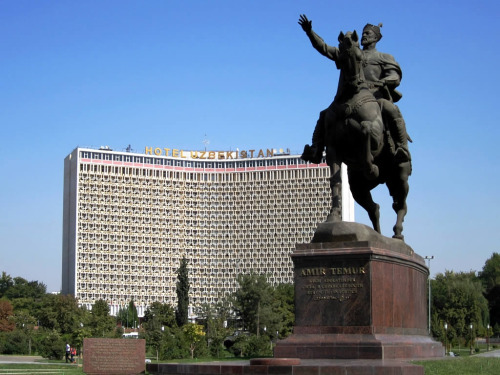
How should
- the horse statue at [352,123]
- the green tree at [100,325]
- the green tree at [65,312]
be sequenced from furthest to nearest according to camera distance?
the green tree at [65,312] → the green tree at [100,325] → the horse statue at [352,123]

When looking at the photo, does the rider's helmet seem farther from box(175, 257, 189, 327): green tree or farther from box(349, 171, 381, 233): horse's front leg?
box(175, 257, 189, 327): green tree

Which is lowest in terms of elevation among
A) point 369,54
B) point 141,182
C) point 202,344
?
point 202,344

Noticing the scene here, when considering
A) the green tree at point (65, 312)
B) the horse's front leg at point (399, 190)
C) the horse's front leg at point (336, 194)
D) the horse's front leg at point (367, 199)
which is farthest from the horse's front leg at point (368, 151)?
the green tree at point (65, 312)

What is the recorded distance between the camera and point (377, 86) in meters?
16.1

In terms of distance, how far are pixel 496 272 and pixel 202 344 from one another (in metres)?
91.5

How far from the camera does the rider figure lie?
15625mm

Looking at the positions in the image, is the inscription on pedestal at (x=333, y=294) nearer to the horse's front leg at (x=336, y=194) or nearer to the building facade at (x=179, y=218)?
the horse's front leg at (x=336, y=194)

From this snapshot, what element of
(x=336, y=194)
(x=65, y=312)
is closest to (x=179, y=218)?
(x=65, y=312)

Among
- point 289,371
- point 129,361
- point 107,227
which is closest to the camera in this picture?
point 289,371

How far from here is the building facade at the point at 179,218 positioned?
152 meters

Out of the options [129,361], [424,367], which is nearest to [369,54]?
[424,367]

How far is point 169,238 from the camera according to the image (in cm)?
16125

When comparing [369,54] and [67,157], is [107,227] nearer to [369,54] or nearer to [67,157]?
[67,157]

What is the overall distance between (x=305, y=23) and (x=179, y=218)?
148 m
